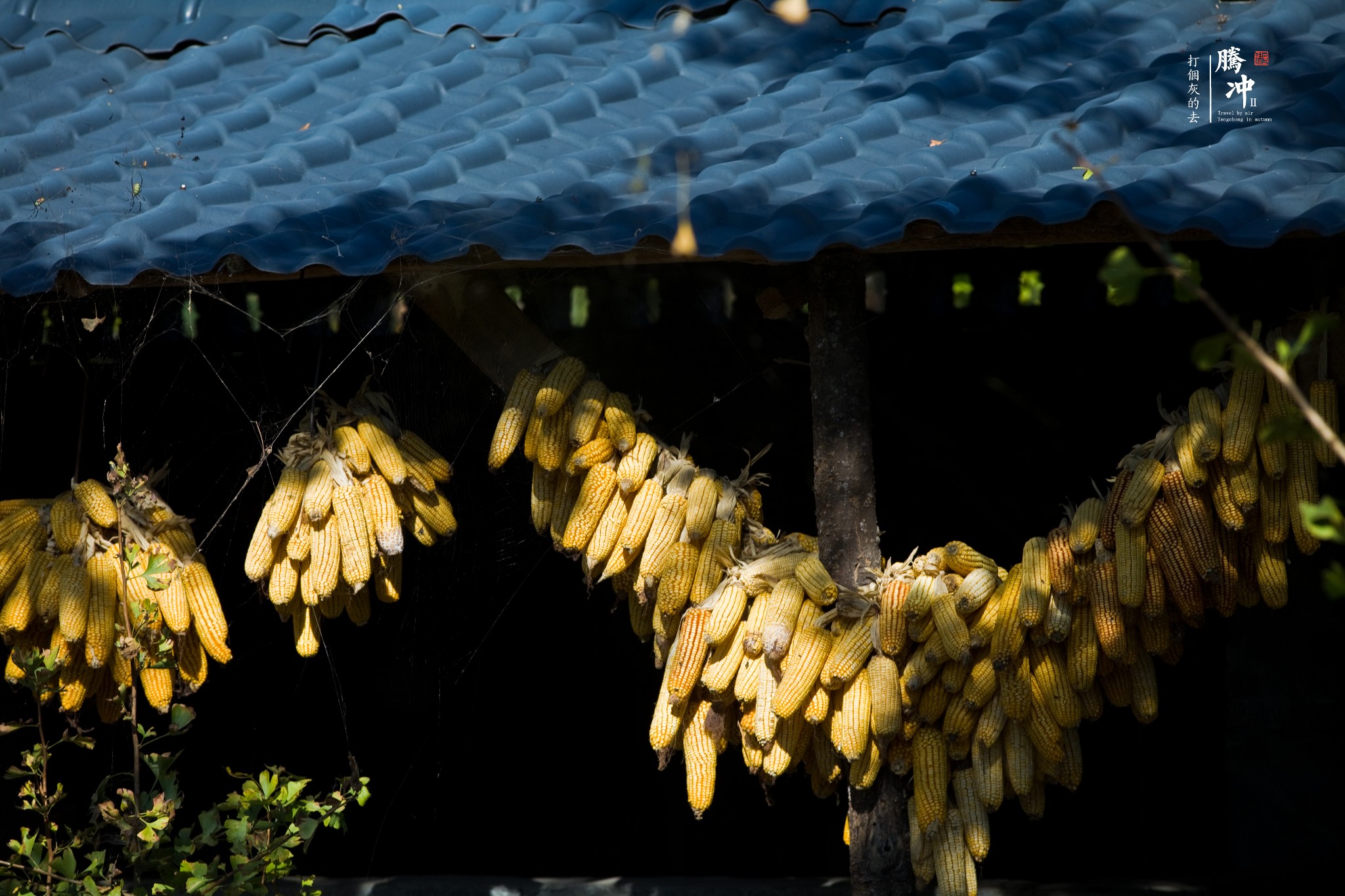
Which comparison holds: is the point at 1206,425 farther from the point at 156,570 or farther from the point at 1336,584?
the point at 156,570

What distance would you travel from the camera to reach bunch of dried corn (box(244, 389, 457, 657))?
3.46m

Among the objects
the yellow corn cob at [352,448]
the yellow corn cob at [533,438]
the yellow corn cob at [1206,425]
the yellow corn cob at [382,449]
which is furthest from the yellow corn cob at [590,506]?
the yellow corn cob at [1206,425]

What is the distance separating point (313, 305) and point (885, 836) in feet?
9.60

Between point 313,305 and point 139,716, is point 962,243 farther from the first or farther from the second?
point 139,716

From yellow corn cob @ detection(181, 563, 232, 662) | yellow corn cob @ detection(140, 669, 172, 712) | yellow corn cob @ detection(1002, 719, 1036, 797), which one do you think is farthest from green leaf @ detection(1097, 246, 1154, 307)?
yellow corn cob @ detection(140, 669, 172, 712)

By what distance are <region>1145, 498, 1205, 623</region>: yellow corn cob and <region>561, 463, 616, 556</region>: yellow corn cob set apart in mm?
1484

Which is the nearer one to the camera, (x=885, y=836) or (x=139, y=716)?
(x=885, y=836)

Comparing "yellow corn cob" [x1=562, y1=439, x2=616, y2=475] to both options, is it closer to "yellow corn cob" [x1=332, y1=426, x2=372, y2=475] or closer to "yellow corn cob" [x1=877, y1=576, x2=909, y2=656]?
"yellow corn cob" [x1=332, y1=426, x2=372, y2=475]

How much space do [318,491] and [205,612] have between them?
55 centimetres

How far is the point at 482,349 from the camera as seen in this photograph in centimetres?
360

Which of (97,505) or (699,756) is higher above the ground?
(97,505)

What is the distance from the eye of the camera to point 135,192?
11.4ft

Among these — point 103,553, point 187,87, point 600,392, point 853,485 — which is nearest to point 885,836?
point 853,485

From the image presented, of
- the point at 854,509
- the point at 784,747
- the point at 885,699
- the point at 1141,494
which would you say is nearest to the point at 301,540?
the point at 784,747
